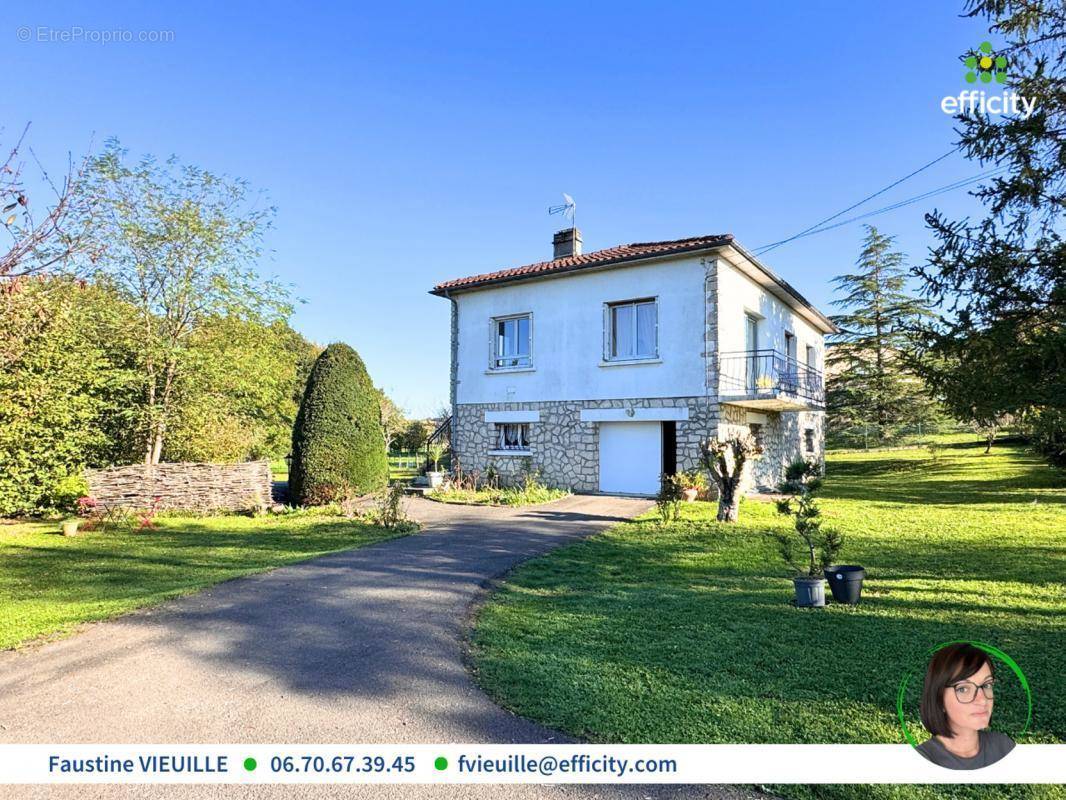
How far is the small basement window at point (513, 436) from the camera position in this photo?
55.9 ft

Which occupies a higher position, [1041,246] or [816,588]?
[1041,246]

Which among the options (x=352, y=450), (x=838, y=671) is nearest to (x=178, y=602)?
(x=838, y=671)

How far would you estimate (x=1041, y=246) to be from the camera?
718cm

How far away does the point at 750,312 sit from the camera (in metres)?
16.0

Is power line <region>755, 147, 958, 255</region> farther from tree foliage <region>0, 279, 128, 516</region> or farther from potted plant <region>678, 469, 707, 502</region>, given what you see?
tree foliage <region>0, 279, 128, 516</region>

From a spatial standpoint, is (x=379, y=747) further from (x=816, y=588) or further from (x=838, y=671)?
(x=816, y=588)

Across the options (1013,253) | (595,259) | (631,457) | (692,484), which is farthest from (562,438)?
(1013,253)

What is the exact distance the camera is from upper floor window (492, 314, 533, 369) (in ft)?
55.8

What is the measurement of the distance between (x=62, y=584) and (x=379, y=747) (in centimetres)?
594

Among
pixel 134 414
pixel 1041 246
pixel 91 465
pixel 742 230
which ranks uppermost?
pixel 742 230

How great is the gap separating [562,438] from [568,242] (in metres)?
6.86

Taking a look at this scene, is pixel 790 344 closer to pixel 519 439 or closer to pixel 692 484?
pixel 692 484

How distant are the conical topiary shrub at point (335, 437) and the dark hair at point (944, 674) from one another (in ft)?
39.7

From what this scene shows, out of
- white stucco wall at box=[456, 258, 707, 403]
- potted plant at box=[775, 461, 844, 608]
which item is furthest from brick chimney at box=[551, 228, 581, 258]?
potted plant at box=[775, 461, 844, 608]
